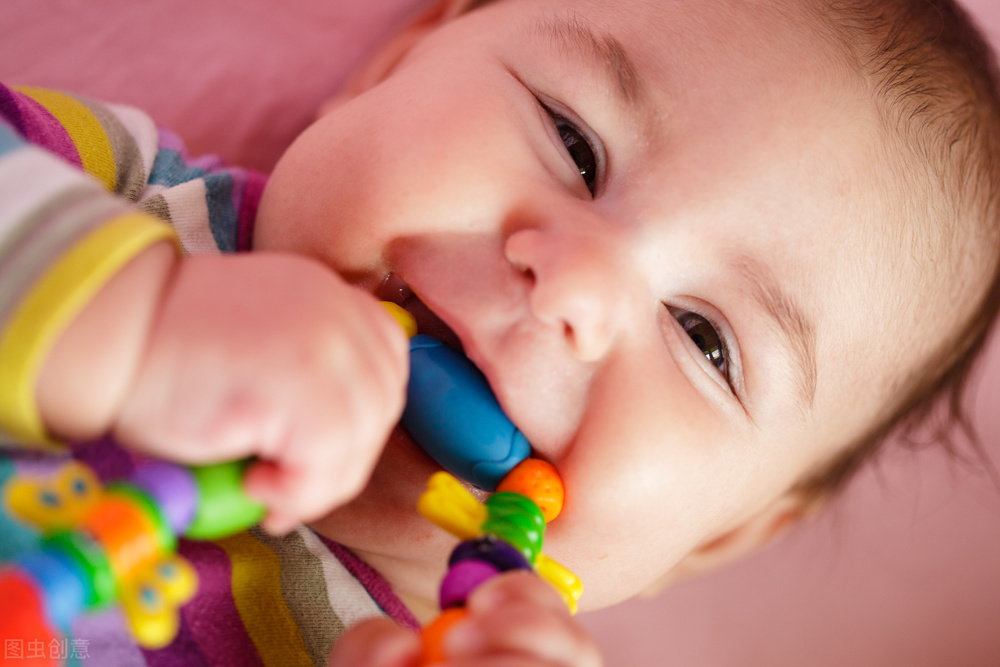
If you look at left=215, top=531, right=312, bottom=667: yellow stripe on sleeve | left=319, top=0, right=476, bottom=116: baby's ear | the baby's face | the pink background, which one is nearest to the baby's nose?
the baby's face

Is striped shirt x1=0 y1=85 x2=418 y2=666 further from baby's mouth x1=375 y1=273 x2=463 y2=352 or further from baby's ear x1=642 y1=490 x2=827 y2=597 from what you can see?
baby's ear x1=642 y1=490 x2=827 y2=597

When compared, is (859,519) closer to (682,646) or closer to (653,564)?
(682,646)

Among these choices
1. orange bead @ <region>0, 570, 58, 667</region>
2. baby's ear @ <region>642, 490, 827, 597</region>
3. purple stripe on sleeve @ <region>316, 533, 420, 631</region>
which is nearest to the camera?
orange bead @ <region>0, 570, 58, 667</region>

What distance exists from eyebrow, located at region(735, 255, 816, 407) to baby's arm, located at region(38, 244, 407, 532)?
0.49 meters

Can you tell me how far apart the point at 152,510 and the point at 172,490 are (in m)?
0.02

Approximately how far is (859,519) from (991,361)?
0.43 metres

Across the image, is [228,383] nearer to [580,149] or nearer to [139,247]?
[139,247]

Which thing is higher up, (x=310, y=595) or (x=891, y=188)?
(x=891, y=188)

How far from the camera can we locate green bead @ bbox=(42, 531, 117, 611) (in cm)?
45

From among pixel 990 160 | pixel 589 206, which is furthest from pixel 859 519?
pixel 589 206

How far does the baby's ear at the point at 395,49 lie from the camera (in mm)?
1312

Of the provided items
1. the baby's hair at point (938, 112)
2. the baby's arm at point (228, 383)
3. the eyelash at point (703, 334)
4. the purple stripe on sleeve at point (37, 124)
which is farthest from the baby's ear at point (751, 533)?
the purple stripe on sleeve at point (37, 124)

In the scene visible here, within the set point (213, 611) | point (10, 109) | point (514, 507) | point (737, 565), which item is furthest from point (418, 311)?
point (737, 565)

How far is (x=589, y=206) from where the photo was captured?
2.68 feet
